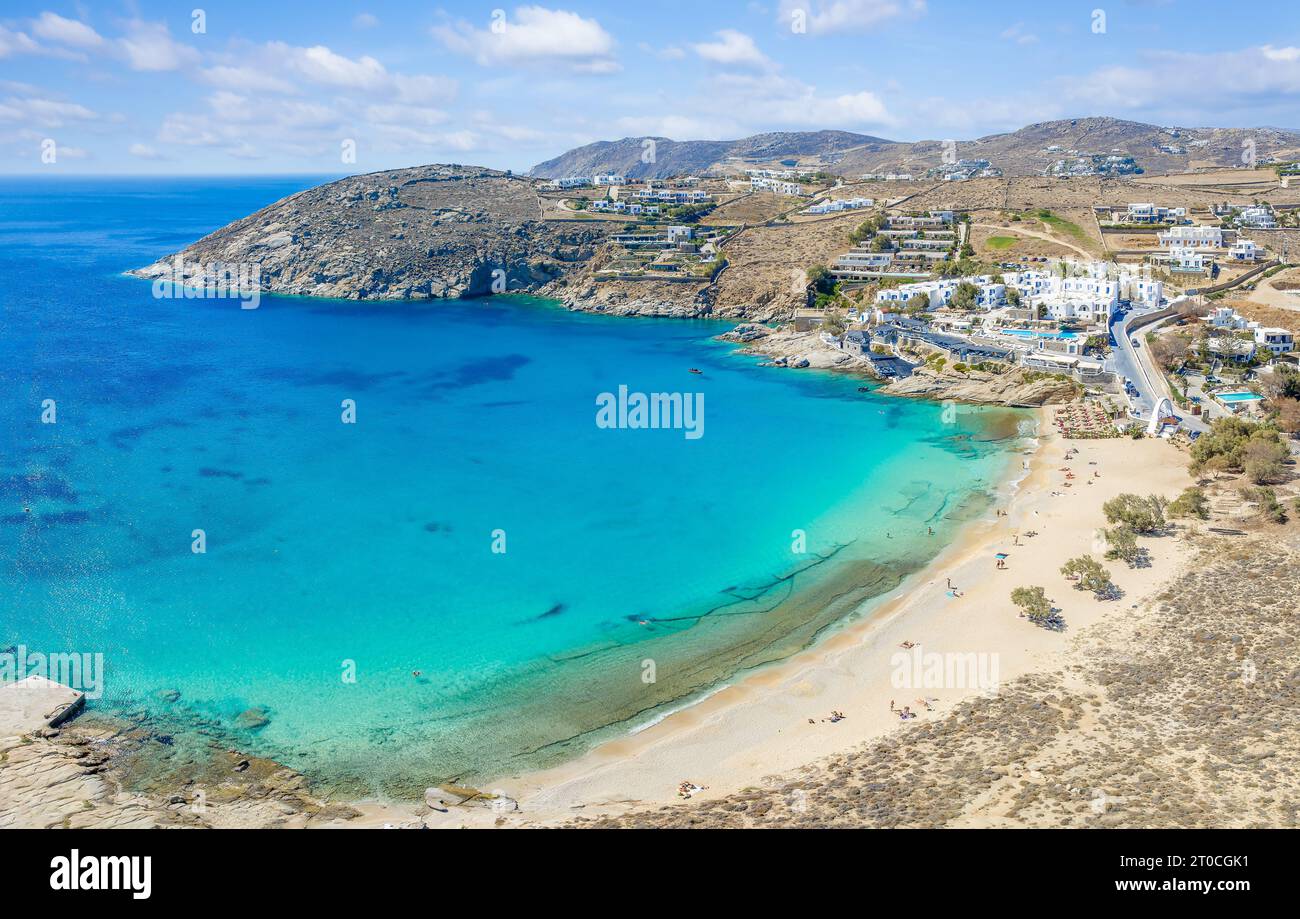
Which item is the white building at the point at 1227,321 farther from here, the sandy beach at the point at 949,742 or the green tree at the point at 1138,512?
the sandy beach at the point at 949,742

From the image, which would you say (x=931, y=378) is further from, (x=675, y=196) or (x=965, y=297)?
(x=675, y=196)

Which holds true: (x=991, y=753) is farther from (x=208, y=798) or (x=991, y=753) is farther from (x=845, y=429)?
(x=845, y=429)

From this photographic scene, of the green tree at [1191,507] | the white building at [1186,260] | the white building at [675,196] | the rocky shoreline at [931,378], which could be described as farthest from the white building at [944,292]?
the white building at [675,196]

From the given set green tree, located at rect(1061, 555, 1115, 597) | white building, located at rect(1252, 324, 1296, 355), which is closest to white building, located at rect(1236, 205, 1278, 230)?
white building, located at rect(1252, 324, 1296, 355)

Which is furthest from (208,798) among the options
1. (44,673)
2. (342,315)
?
(342,315)

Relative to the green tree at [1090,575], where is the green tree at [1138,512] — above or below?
above

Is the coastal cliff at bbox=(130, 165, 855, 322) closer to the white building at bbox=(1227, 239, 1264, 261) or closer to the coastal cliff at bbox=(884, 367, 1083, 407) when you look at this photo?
the coastal cliff at bbox=(884, 367, 1083, 407)
